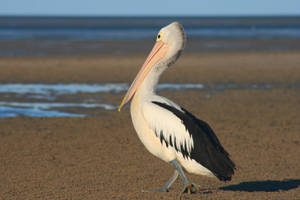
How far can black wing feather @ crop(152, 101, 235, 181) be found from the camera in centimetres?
595

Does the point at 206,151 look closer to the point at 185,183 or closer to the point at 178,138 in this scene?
the point at 178,138

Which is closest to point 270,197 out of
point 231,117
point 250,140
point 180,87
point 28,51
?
point 250,140

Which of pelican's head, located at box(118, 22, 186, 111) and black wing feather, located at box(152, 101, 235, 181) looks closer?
black wing feather, located at box(152, 101, 235, 181)

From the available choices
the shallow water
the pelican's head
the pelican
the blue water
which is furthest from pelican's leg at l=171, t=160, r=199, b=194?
the blue water

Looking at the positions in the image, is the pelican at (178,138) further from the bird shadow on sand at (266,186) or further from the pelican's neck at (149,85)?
the bird shadow on sand at (266,186)

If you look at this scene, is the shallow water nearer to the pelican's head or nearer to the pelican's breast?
the pelican's head

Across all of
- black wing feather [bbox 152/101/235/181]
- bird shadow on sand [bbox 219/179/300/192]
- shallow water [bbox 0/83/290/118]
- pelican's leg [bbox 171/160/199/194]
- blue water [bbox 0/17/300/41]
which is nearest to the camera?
black wing feather [bbox 152/101/235/181]

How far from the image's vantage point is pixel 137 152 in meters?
8.89

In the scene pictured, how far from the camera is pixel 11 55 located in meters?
28.3

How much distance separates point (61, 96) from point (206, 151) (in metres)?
9.31

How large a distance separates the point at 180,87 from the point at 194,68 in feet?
18.4

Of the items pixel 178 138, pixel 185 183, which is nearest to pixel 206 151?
pixel 178 138

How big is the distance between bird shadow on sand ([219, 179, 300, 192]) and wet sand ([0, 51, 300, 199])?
11mm

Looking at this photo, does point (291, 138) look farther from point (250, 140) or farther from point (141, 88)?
point (141, 88)
